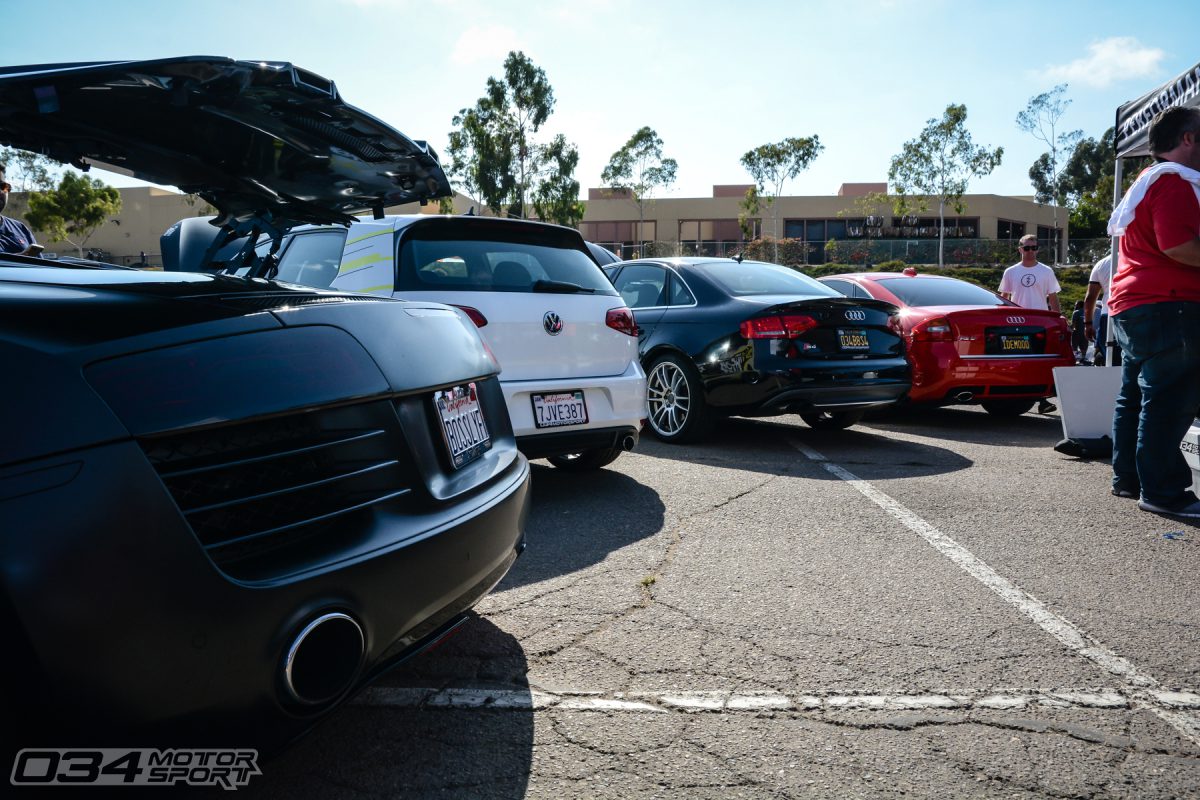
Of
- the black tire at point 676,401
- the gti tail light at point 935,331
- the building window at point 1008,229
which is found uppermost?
the building window at point 1008,229

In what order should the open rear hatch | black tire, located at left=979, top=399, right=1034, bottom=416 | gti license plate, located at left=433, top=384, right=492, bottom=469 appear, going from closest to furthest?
the open rear hatch → gti license plate, located at left=433, top=384, right=492, bottom=469 → black tire, located at left=979, top=399, right=1034, bottom=416

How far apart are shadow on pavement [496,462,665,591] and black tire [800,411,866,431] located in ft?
8.71

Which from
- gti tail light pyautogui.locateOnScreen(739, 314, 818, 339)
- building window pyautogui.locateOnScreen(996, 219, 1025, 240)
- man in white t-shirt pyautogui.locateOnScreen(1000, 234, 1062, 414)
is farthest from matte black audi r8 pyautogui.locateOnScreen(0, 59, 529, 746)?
building window pyautogui.locateOnScreen(996, 219, 1025, 240)

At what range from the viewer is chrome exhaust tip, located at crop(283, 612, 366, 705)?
1.71 m

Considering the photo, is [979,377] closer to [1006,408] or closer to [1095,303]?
[1006,408]

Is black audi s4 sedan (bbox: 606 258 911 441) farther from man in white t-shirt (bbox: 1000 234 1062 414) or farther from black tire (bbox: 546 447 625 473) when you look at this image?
man in white t-shirt (bbox: 1000 234 1062 414)

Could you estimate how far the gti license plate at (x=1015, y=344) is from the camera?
309 inches

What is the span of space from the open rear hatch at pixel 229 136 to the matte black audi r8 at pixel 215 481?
0.01m

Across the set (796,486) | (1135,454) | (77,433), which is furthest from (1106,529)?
(77,433)

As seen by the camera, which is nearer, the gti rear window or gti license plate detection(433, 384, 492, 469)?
gti license plate detection(433, 384, 492, 469)

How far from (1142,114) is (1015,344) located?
252 cm

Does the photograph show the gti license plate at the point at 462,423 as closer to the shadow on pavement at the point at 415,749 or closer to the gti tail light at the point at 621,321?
the shadow on pavement at the point at 415,749

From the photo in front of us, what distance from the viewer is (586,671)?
8.97ft

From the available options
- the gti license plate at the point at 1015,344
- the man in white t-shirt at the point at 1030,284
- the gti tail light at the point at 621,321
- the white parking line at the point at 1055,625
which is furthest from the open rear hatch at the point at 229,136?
the man in white t-shirt at the point at 1030,284
